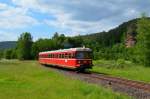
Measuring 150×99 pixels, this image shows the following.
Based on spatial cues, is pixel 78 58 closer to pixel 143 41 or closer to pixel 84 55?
pixel 84 55

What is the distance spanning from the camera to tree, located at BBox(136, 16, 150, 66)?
6819 cm

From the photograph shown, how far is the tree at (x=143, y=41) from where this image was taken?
68188 mm

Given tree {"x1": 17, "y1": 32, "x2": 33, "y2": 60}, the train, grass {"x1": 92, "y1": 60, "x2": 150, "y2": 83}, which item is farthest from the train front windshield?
tree {"x1": 17, "y1": 32, "x2": 33, "y2": 60}

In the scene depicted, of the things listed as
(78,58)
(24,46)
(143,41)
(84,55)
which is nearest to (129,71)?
(84,55)

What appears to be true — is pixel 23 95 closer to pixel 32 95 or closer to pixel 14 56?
pixel 32 95

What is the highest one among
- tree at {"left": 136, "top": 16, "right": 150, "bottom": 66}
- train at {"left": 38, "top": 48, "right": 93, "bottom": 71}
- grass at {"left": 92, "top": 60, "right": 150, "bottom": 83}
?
tree at {"left": 136, "top": 16, "right": 150, "bottom": 66}

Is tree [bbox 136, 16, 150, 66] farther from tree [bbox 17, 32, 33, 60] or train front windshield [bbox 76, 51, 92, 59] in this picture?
tree [bbox 17, 32, 33, 60]

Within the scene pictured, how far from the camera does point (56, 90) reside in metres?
19.2

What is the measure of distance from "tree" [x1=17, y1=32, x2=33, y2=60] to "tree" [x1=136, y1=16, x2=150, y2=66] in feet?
263

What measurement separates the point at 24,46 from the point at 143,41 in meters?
92.2

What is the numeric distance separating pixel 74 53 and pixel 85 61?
1418mm

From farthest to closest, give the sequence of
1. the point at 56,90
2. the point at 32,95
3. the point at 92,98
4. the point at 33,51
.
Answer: the point at 33,51
the point at 56,90
the point at 32,95
the point at 92,98

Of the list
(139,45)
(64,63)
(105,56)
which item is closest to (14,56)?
(105,56)

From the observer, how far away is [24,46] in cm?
15738
